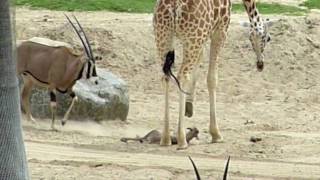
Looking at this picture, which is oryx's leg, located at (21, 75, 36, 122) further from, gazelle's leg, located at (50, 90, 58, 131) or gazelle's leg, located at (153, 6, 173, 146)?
gazelle's leg, located at (153, 6, 173, 146)

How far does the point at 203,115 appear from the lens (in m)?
13.4

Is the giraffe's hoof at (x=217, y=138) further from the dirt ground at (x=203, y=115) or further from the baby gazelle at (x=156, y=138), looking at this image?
the baby gazelle at (x=156, y=138)

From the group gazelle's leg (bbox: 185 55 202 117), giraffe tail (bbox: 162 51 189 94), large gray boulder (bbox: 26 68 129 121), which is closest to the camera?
giraffe tail (bbox: 162 51 189 94)

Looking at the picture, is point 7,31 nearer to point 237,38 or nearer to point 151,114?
point 151,114

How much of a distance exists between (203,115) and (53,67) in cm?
259

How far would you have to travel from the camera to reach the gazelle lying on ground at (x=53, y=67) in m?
11.6

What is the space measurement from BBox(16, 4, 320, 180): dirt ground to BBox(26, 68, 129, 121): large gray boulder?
146mm

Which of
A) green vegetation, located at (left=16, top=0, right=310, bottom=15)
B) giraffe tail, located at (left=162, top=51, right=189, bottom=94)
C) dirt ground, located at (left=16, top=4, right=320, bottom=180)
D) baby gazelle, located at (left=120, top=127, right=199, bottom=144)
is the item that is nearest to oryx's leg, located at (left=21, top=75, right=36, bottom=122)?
dirt ground, located at (left=16, top=4, right=320, bottom=180)

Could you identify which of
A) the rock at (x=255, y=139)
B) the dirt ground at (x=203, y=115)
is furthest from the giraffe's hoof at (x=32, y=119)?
the rock at (x=255, y=139)

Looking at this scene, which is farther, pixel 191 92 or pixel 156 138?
pixel 191 92

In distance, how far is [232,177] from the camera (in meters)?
8.34

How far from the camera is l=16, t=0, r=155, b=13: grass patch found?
1958cm

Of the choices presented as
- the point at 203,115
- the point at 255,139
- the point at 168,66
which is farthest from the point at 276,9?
the point at 168,66

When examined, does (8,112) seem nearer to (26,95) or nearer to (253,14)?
(26,95)
